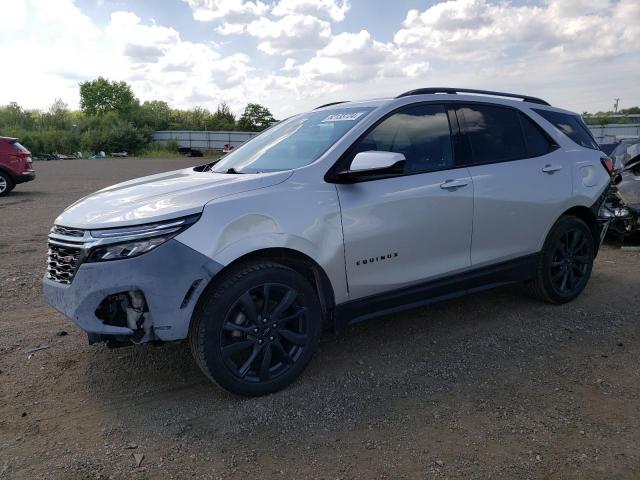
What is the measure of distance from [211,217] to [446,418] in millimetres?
1796

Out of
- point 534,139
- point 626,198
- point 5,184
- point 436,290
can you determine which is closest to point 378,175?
point 436,290

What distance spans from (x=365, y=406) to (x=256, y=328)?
0.82m

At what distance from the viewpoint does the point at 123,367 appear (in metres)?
3.75

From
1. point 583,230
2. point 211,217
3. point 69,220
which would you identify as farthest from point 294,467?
point 583,230

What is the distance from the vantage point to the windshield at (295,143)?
144 inches

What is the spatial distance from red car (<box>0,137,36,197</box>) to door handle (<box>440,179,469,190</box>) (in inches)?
519

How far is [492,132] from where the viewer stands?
434 cm

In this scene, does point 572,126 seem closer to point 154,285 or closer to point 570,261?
point 570,261

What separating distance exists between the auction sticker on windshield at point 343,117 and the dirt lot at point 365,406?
1.73m

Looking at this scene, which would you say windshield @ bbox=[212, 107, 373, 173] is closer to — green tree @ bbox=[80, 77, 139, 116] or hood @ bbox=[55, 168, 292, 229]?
hood @ bbox=[55, 168, 292, 229]

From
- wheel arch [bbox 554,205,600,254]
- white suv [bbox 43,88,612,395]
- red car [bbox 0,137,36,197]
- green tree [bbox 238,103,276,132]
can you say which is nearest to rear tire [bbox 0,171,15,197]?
red car [bbox 0,137,36,197]

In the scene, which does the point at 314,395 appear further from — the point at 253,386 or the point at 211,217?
the point at 211,217

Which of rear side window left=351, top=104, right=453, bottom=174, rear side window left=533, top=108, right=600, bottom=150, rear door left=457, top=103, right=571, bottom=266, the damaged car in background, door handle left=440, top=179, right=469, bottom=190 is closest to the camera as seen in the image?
rear side window left=351, top=104, right=453, bottom=174

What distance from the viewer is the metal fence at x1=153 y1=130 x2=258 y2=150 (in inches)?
1847
